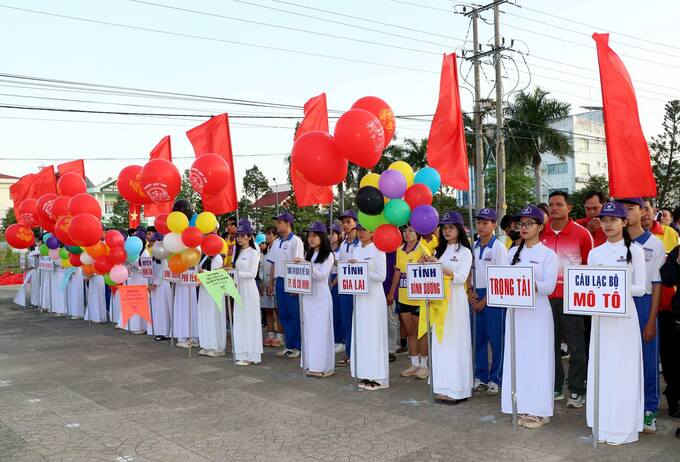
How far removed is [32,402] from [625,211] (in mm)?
6328

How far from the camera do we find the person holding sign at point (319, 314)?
25.1 ft

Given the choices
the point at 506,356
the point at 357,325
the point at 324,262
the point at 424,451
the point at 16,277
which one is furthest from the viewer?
the point at 16,277

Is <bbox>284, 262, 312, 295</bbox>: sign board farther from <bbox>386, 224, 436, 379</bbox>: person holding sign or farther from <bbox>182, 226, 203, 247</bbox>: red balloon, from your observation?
<bbox>182, 226, 203, 247</bbox>: red balloon

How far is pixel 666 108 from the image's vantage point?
129 feet

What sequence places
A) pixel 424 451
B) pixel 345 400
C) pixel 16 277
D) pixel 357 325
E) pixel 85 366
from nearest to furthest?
pixel 424 451
pixel 345 400
pixel 357 325
pixel 85 366
pixel 16 277

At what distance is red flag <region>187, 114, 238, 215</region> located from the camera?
381 inches

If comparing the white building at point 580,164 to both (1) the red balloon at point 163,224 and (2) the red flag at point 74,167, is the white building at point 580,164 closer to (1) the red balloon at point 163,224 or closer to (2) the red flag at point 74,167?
(2) the red flag at point 74,167

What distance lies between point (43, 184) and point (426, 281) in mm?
12678

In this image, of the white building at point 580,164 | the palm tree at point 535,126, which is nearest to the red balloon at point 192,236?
the palm tree at point 535,126

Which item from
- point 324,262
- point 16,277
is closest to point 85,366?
point 324,262

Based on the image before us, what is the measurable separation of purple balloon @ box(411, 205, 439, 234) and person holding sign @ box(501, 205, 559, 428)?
1.14 m

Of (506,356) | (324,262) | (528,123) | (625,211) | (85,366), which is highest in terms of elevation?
(528,123)

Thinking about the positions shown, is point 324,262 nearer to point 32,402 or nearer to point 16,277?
point 32,402

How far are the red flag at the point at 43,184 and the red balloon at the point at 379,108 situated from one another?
35.1ft
